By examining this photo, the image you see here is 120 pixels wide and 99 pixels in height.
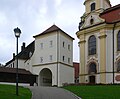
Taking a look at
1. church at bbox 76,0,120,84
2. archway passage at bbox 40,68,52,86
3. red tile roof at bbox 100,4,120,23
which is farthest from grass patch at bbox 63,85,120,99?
archway passage at bbox 40,68,52,86

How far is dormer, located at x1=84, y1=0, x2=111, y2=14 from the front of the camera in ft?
171

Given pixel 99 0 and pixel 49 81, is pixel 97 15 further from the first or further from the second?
pixel 49 81

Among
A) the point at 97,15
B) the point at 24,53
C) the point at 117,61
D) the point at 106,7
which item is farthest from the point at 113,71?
the point at 24,53

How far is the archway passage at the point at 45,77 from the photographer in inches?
2299

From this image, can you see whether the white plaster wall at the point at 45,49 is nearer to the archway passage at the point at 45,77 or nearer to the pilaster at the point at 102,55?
the archway passage at the point at 45,77

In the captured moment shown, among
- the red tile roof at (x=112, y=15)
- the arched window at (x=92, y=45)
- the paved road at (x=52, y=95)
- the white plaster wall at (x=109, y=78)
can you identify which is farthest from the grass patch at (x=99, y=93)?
the red tile roof at (x=112, y=15)

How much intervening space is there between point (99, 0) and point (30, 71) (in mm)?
20210

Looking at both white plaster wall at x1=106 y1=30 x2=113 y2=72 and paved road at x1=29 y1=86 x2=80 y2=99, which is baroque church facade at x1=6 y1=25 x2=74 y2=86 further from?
paved road at x1=29 y1=86 x2=80 y2=99

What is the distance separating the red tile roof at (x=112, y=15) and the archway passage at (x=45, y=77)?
17.1 m

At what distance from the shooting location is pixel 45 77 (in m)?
59.3

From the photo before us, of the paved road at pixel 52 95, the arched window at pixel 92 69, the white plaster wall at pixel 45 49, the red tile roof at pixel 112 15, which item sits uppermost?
the red tile roof at pixel 112 15

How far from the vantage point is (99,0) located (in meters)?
52.5

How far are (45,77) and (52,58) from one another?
5919 mm

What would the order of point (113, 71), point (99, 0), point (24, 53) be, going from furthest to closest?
point (24, 53), point (99, 0), point (113, 71)
